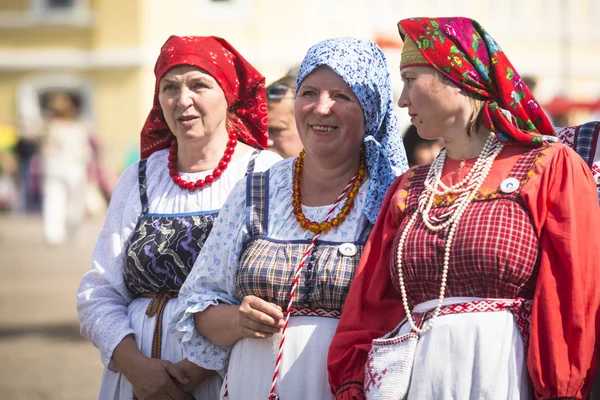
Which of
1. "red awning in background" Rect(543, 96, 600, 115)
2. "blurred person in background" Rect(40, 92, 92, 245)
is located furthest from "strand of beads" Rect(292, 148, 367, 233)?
"red awning in background" Rect(543, 96, 600, 115)

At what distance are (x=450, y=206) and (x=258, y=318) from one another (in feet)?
2.59

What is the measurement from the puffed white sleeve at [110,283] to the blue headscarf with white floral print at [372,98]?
1.02 metres

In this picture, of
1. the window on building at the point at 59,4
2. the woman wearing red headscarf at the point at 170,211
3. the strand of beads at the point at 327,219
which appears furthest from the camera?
the window on building at the point at 59,4

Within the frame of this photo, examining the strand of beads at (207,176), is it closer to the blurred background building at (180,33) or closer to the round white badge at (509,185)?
the round white badge at (509,185)

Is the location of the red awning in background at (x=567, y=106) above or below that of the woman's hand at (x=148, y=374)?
above

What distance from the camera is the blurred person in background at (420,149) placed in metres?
5.50

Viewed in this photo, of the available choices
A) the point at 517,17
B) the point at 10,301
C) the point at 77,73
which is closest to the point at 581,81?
the point at 517,17

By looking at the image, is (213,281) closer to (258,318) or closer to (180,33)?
(258,318)

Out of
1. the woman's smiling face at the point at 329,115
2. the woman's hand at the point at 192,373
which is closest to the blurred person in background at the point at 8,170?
the woman's hand at the point at 192,373

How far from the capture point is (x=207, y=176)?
13.6ft

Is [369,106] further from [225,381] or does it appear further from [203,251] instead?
[225,381]

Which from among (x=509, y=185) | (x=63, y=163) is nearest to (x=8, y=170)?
(x=63, y=163)

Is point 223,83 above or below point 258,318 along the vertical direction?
above

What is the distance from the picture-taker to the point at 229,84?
4242 mm
